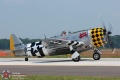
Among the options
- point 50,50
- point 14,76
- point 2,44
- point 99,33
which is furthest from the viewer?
point 2,44

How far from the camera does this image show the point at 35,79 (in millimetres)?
18656

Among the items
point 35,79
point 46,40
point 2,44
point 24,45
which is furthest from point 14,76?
point 2,44

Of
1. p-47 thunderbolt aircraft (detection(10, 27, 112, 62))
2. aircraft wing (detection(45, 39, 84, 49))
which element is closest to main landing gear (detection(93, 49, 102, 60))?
p-47 thunderbolt aircraft (detection(10, 27, 112, 62))

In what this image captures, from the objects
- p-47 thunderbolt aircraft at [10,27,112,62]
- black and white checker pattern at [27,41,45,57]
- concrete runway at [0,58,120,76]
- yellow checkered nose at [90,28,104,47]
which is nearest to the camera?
concrete runway at [0,58,120,76]

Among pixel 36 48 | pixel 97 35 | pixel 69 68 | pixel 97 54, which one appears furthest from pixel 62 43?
pixel 69 68

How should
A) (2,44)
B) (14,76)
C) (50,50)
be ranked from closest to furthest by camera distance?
(14,76) → (50,50) → (2,44)

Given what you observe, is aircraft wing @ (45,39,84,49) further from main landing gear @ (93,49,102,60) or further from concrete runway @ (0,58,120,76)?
concrete runway @ (0,58,120,76)

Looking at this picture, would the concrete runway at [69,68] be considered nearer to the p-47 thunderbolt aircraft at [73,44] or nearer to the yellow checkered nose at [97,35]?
the yellow checkered nose at [97,35]

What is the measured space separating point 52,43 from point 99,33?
5.37 meters

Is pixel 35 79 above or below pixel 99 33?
below

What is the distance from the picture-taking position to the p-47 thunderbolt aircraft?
3947cm

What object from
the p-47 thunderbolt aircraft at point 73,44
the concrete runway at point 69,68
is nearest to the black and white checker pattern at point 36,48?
the p-47 thunderbolt aircraft at point 73,44

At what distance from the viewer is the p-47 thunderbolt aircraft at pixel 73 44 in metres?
39.5

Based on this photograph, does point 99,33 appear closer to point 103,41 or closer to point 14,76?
point 103,41
